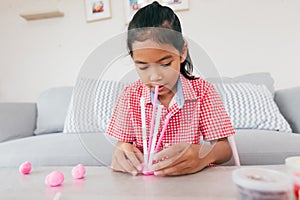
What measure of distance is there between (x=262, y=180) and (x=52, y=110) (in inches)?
51.2

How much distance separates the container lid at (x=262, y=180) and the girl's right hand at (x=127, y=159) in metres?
0.26

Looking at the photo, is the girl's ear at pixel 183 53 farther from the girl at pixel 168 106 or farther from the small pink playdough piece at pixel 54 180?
the small pink playdough piece at pixel 54 180

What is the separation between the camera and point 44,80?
175 cm

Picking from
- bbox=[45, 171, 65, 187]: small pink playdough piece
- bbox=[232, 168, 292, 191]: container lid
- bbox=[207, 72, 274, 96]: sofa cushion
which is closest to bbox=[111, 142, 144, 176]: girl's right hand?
bbox=[45, 171, 65, 187]: small pink playdough piece

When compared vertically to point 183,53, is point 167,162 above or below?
below

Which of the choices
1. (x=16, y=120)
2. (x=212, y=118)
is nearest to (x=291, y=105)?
(x=212, y=118)

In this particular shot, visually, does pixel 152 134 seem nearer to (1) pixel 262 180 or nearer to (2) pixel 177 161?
(2) pixel 177 161

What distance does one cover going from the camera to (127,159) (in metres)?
0.53

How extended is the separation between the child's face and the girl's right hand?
14 centimetres

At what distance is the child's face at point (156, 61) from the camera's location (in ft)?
1.56

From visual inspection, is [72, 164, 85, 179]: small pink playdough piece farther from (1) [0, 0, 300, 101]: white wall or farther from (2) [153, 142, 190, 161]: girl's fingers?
(1) [0, 0, 300, 101]: white wall

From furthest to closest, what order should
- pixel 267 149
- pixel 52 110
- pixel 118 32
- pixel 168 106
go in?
1. pixel 118 32
2. pixel 52 110
3. pixel 267 149
4. pixel 168 106

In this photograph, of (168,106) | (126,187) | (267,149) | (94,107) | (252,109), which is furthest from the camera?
(252,109)

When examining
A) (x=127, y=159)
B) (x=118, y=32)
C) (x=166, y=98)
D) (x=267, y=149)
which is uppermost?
(x=118, y=32)
